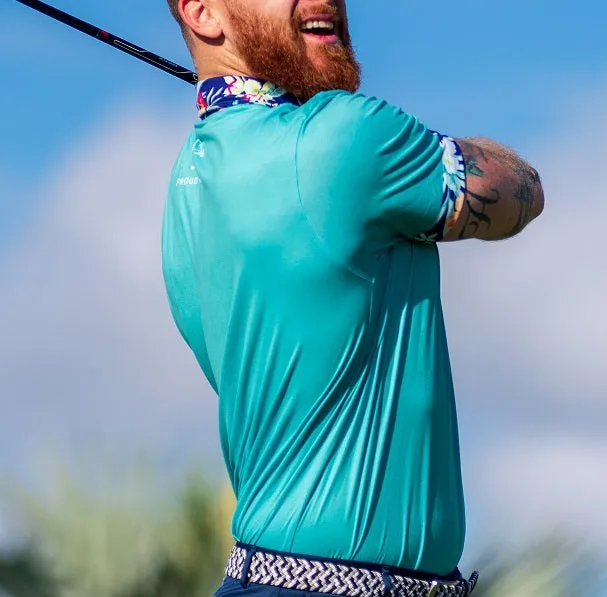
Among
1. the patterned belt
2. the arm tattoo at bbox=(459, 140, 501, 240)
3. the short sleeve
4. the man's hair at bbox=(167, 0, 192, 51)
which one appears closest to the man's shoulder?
the short sleeve

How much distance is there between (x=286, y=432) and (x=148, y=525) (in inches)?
353

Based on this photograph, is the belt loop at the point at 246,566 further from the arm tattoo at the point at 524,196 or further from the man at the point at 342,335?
the arm tattoo at the point at 524,196

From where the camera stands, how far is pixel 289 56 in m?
4.09

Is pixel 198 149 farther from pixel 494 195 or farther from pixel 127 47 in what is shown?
pixel 127 47

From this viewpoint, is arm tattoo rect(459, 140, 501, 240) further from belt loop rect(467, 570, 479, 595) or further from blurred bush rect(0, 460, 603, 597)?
blurred bush rect(0, 460, 603, 597)

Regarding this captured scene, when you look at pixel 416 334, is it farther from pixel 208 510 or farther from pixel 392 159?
pixel 208 510

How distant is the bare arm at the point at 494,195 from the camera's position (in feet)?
12.4

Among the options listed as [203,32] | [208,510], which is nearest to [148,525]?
[208,510]

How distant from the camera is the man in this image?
3604 millimetres

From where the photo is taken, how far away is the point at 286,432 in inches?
146

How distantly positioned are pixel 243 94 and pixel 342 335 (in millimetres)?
830

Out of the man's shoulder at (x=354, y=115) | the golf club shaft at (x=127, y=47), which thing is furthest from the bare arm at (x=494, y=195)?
the golf club shaft at (x=127, y=47)

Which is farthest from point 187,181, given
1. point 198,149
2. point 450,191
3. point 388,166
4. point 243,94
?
point 450,191

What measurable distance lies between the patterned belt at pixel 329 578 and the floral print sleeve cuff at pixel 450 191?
2.93 ft
